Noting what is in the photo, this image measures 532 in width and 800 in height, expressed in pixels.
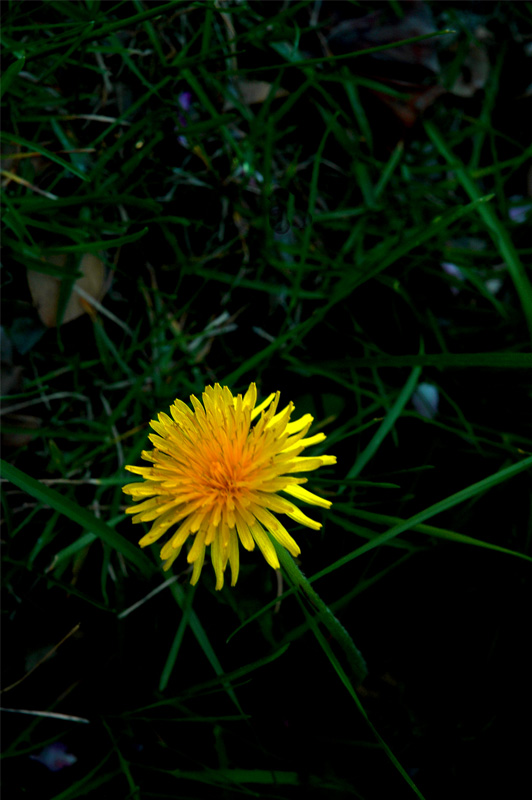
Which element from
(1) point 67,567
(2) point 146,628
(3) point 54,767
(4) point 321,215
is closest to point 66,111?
(4) point 321,215

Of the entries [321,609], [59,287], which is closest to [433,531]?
[321,609]

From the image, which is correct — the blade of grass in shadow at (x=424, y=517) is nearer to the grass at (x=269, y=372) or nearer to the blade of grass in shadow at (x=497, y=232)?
the grass at (x=269, y=372)

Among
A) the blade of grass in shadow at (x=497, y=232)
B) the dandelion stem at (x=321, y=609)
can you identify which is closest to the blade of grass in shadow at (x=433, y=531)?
the dandelion stem at (x=321, y=609)

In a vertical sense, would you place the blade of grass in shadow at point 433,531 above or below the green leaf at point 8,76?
below

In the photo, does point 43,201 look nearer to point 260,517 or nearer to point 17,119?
point 17,119

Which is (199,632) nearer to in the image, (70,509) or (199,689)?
(199,689)

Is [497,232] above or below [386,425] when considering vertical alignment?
above

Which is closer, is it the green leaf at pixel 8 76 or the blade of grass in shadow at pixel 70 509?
the blade of grass in shadow at pixel 70 509
